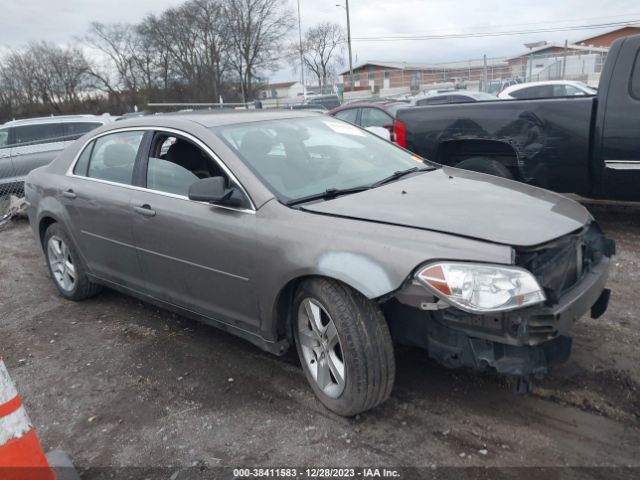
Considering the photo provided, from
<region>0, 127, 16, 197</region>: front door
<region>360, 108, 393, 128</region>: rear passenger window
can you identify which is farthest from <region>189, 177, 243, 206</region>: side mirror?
<region>0, 127, 16, 197</region>: front door

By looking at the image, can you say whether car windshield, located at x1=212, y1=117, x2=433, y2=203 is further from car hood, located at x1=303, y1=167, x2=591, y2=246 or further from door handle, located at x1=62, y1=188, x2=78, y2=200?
door handle, located at x1=62, y1=188, x2=78, y2=200

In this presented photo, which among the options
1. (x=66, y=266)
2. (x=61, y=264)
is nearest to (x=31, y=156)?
(x=61, y=264)

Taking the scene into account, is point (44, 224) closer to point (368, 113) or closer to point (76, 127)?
point (368, 113)

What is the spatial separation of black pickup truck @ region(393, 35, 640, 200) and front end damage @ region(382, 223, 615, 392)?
2965mm

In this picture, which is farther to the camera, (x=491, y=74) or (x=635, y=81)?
(x=491, y=74)

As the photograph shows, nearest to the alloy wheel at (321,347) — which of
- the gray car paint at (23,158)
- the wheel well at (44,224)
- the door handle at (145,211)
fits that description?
the door handle at (145,211)

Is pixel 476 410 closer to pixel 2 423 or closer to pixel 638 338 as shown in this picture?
pixel 638 338

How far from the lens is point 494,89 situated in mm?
28766

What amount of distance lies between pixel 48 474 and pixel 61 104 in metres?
48.6

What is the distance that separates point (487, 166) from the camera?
5.64 meters

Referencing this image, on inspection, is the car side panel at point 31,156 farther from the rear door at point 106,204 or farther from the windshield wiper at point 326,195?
the windshield wiper at point 326,195

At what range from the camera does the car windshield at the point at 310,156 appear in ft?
10.8

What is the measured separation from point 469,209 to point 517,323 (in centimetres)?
71

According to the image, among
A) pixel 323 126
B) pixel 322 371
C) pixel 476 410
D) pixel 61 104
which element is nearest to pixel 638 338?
pixel 476 410
